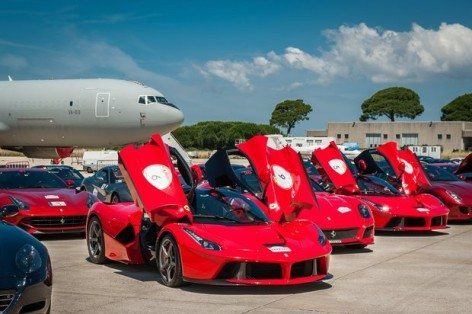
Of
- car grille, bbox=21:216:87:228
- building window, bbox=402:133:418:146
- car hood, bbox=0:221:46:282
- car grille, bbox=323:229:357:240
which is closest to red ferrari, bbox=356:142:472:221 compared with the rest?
car grille, bbox=323:229:357:240

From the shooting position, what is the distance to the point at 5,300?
5180 mm

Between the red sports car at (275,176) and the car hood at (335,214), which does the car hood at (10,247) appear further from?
the car hood at (335,214)

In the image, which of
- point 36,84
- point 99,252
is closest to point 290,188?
point 99,252

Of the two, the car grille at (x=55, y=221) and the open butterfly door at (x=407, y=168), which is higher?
the open butterfly door at (x=407, y=168)

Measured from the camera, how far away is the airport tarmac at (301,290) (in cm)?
687

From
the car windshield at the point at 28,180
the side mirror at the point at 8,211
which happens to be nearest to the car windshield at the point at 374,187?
the car windshield at the point at 28,180

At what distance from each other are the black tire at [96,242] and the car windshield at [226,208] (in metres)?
1.71

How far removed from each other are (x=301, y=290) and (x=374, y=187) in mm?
6247

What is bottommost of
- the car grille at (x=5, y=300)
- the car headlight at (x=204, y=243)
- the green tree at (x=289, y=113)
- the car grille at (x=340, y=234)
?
the car grille at (x=5, y=300)

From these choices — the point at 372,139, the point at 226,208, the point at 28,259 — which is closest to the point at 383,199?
the point at 226,208

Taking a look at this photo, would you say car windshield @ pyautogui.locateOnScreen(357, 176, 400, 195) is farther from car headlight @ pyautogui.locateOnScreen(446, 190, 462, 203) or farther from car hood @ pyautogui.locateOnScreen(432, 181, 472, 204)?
car hood @ pyautogui.locateOnScreen(432, 181, 472, 204)

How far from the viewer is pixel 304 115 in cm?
14062

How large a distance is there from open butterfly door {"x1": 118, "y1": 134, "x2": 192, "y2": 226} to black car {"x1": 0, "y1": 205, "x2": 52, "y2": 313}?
2548 millimetres

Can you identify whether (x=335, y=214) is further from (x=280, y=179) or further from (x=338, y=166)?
(x=338, y=166)
